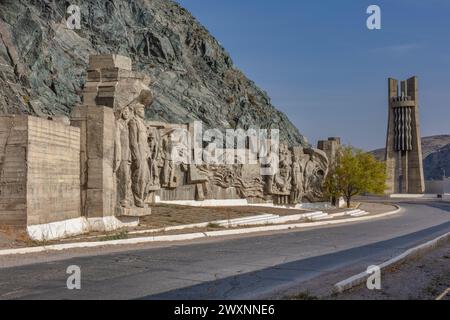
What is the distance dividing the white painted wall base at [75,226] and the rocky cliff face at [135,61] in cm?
2120

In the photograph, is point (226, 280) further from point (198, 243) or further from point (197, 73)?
point (197, 73)

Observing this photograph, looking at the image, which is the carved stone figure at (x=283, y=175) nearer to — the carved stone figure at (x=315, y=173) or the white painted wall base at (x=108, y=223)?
the carved stone figure at (x=315, y=173)

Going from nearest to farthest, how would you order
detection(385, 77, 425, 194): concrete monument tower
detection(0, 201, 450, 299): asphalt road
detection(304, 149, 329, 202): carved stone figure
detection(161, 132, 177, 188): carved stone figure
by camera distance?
1. detection(0, 201, 450, 299): asphalt road
2. detection(161, 132, 177, 188): carved stone figure
3. detection(304, 149, 329, 202): carved stone figure
4. detection(385, 77, 425, 194): concrete monument tower

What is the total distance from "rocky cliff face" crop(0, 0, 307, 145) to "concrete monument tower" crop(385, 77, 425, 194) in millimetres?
15652

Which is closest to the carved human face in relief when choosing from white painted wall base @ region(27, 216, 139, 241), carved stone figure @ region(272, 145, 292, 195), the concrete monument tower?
white painted wall base @ region(27, 216, 139, 241)

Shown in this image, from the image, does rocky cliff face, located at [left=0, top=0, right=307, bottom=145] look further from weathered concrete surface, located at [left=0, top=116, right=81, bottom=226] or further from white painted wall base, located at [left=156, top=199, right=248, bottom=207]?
weathered concrete surface, located at [left=0, top=116, right=81, bottom=226]

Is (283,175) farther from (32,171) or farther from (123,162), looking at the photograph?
(32,171)

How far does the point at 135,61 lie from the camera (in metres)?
70.9

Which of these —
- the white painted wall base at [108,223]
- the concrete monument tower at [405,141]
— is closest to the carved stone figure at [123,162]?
the white painted wall base at [108,223]

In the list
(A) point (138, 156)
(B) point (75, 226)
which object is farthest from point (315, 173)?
(B) point (75, 226)

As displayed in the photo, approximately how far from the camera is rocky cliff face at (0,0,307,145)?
4794cm

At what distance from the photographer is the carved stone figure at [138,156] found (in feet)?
65.2
